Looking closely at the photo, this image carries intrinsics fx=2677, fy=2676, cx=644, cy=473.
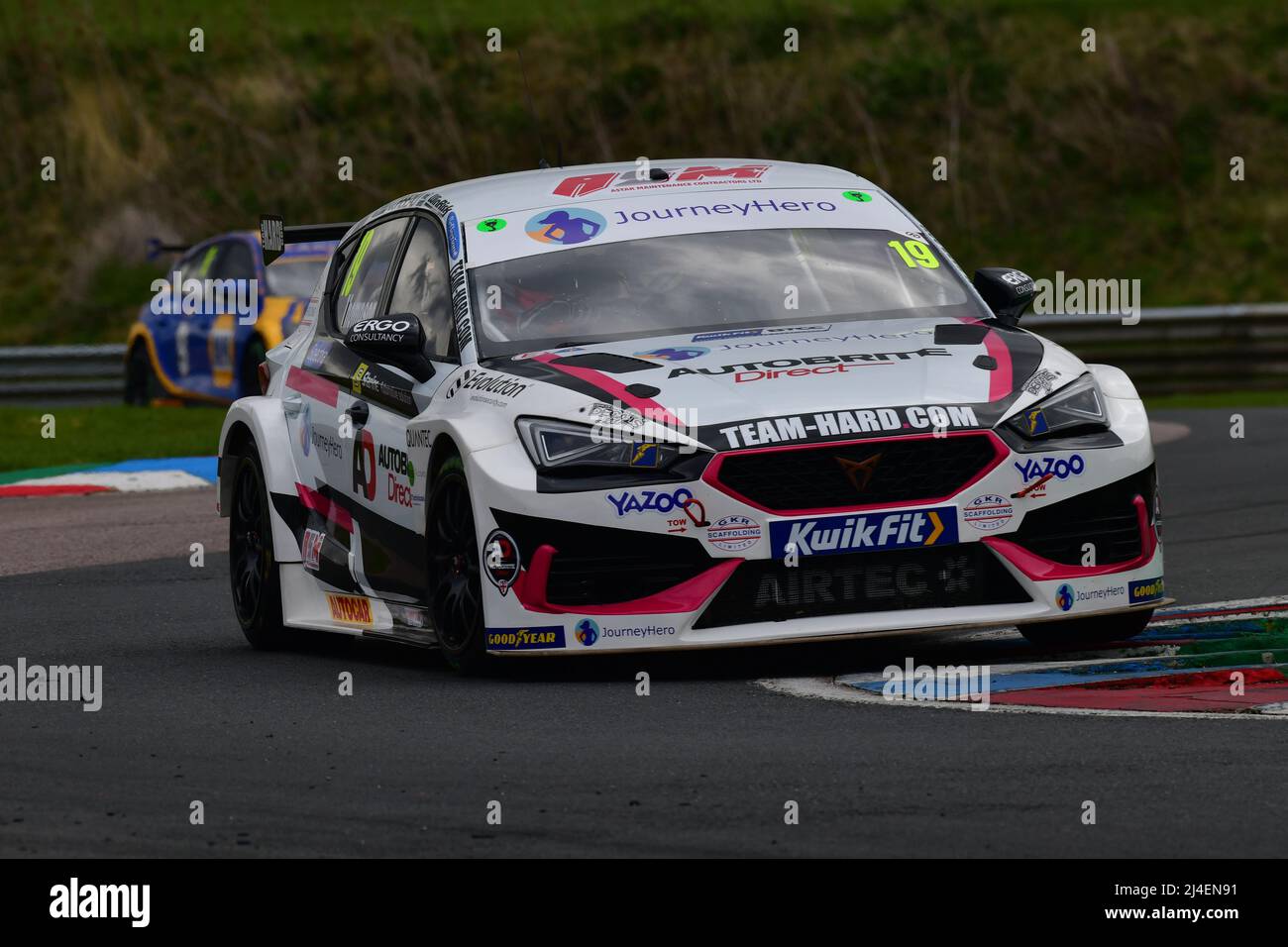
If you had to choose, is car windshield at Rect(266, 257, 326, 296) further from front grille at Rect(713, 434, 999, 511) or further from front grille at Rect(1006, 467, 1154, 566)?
front grille at Rect(713, 434, 999, 511)

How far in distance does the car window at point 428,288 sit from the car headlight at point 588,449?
102cm

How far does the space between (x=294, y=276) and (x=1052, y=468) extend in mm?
13113

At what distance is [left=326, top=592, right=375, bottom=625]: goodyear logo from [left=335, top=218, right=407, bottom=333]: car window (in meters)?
1.08

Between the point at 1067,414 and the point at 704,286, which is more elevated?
the point at 704,286

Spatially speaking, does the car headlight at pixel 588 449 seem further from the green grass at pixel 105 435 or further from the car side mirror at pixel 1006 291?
the green grass at pixel 105 435

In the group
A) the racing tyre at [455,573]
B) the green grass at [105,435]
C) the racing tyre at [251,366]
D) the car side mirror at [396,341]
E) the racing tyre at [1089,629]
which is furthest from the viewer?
the racing tyre at [251,366]

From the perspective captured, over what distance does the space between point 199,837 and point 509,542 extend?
2.24 m

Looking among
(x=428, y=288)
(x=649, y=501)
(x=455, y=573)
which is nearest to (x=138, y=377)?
(x=428, y=288)

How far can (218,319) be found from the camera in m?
21.2

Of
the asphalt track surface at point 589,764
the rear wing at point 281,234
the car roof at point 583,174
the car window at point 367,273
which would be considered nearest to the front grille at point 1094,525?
the asphalt track surface at point 589,764

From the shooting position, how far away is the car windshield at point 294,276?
20312 mm

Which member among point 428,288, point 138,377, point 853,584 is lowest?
point 853,584

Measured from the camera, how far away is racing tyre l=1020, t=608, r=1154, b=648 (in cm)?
846

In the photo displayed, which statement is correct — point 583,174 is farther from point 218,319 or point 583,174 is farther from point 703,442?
point 218,319
